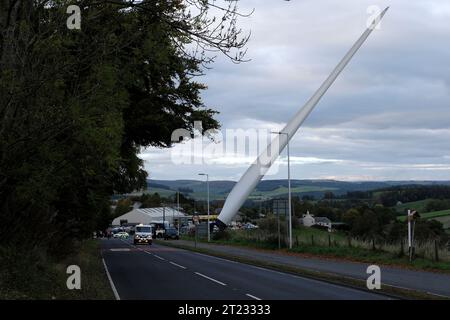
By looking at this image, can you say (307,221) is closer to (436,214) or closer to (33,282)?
(436,214)

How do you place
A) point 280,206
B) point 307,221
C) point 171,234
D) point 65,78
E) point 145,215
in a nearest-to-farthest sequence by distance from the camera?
point 65,78 → point 280,206 → point 171,234 → point 307,221 → point 145,215

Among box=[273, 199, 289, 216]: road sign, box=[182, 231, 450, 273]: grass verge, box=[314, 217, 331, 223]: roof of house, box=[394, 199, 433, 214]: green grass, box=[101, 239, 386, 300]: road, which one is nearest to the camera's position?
box=[101, 239, 386, 300]: road

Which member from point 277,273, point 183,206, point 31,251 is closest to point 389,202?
point 277,273

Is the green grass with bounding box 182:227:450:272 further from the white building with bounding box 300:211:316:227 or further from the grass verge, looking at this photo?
the white building with bounding box 300:211:316:227

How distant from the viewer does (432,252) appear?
2942cm

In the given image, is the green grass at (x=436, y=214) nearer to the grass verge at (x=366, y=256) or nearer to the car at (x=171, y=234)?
the grass verge at (x=366, y=256)

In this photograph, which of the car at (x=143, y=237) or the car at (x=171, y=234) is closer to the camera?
the car at (x=143, y=237)

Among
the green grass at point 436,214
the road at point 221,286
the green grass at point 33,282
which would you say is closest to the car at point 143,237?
the green grass at point 436,214

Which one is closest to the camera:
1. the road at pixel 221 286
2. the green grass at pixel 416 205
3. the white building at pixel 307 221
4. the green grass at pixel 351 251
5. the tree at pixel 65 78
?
the tree at pixel 65 78

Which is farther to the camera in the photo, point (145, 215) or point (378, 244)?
point (145, 215)

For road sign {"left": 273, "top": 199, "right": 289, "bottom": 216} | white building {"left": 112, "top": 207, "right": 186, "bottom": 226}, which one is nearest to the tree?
road sign {"left": 273, "top": 199, "right": 289, "bottom": 216}

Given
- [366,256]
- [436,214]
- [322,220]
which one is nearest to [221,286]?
[366,256]

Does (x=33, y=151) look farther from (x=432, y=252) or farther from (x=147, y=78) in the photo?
(x=432, y=252)

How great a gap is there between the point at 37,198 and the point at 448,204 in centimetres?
7193
